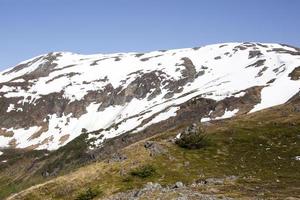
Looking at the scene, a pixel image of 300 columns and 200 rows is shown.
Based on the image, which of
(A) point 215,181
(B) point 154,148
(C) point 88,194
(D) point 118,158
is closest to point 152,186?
(A) point 215,181

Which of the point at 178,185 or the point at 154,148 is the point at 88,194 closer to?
the point at 178,185

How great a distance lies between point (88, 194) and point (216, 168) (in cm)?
1544

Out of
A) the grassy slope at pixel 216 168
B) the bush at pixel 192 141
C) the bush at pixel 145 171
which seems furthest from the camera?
the bush at pixel 192 141

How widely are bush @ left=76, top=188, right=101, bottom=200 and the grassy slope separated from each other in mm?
573

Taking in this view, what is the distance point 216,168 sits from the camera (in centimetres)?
5719

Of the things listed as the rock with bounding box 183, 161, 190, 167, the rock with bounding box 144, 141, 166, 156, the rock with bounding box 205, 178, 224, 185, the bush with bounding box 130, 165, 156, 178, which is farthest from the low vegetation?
the rock with bounding box 205, 178, 224, 185

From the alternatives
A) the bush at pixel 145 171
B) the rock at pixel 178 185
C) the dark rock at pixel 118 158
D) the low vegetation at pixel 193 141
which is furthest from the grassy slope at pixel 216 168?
the rock at pixel 178 185

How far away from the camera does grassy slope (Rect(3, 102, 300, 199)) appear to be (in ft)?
166

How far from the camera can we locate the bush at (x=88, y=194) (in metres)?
51.3

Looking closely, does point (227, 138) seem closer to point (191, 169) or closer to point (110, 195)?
point (191, 169)

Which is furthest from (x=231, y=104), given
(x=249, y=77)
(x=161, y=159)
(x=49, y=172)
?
(x=161, y=159)

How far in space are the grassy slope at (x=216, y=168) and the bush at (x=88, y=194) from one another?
573mm

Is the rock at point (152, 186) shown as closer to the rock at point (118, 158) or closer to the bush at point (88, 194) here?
the bush at point (88, 194)

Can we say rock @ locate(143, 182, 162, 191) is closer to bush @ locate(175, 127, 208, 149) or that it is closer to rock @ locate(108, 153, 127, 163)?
rock @ locate(108, 153, 127, 163)
